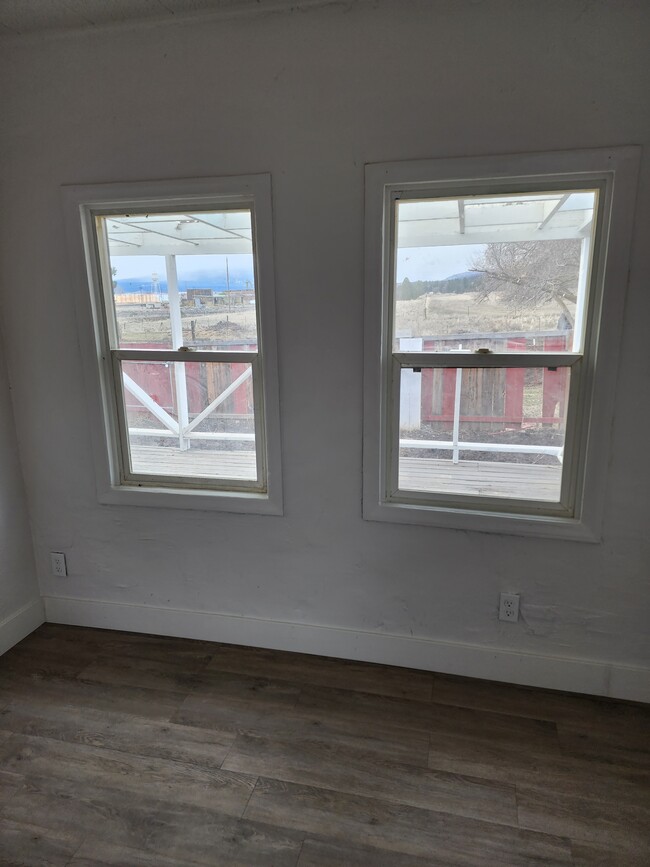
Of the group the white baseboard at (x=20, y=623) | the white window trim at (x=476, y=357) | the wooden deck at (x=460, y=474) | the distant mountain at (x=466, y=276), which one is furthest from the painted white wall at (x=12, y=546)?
the distant mountain at (x=466, y=276)

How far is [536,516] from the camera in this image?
2.11m

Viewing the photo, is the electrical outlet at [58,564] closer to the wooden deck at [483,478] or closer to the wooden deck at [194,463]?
the wooden deck at [194,463]

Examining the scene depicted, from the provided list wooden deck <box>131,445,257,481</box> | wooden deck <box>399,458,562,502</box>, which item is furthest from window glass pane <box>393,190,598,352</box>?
wooden deck <box>131,445,257,481</box>

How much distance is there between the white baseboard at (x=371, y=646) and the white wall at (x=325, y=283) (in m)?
0.01

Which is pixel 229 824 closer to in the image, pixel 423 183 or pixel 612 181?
pixel 423 183

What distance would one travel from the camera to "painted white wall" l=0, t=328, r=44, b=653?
2.47 m

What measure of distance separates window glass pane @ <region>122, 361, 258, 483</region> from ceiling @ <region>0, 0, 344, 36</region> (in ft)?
4.37

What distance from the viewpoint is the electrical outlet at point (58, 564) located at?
264 cm

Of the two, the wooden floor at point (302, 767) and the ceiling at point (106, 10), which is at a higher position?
the ceiling at point (106, 10)

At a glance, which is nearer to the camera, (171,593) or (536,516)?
(536,516)

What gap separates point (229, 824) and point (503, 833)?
0.85 metres

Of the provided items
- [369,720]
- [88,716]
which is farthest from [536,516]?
[88,716]

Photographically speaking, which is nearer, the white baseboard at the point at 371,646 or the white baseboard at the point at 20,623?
the white baseboard at the point at 371,646

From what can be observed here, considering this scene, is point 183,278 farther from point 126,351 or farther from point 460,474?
point 460,474
